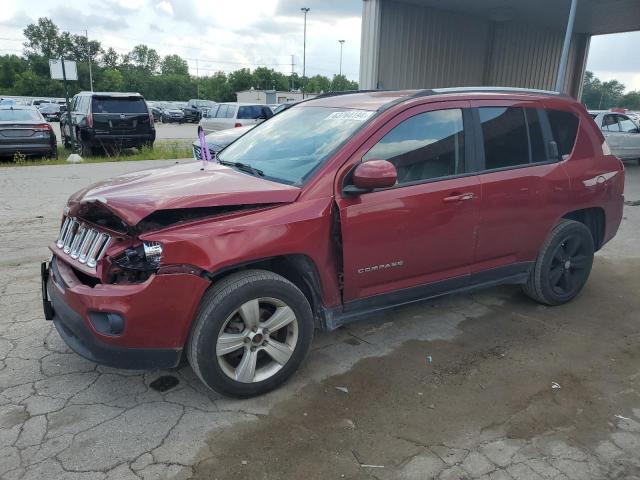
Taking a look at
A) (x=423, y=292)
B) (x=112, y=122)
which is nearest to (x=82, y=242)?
(x=423, y=292)

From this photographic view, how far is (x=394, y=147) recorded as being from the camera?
3.46 metres

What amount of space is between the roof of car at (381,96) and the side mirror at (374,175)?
2.02 ft

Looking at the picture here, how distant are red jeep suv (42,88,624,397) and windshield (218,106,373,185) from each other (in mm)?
17

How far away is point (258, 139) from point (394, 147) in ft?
4.15

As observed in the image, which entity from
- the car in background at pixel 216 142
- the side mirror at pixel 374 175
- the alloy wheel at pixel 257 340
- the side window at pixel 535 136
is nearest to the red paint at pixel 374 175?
the side mirror at pixel 374 175

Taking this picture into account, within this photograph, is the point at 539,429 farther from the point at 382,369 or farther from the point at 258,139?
the point at 258,139

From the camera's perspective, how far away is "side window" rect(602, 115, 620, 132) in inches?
546

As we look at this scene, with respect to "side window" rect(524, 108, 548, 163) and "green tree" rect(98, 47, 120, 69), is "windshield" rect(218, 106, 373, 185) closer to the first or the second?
"side window" rect(524, 108, 548, 163)

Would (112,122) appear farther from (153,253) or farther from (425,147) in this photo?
(153,253)

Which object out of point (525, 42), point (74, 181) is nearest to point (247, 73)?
point (525, 42)

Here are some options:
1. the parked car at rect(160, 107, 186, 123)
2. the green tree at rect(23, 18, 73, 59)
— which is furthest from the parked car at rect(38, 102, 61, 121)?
the green tree at rect(23, 18, 73, 59)

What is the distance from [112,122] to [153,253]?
42.2ft

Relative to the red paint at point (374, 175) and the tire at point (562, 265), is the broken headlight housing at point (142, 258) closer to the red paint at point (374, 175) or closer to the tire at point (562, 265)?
the red paint at point (374, 175)

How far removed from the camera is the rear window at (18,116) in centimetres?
1277
